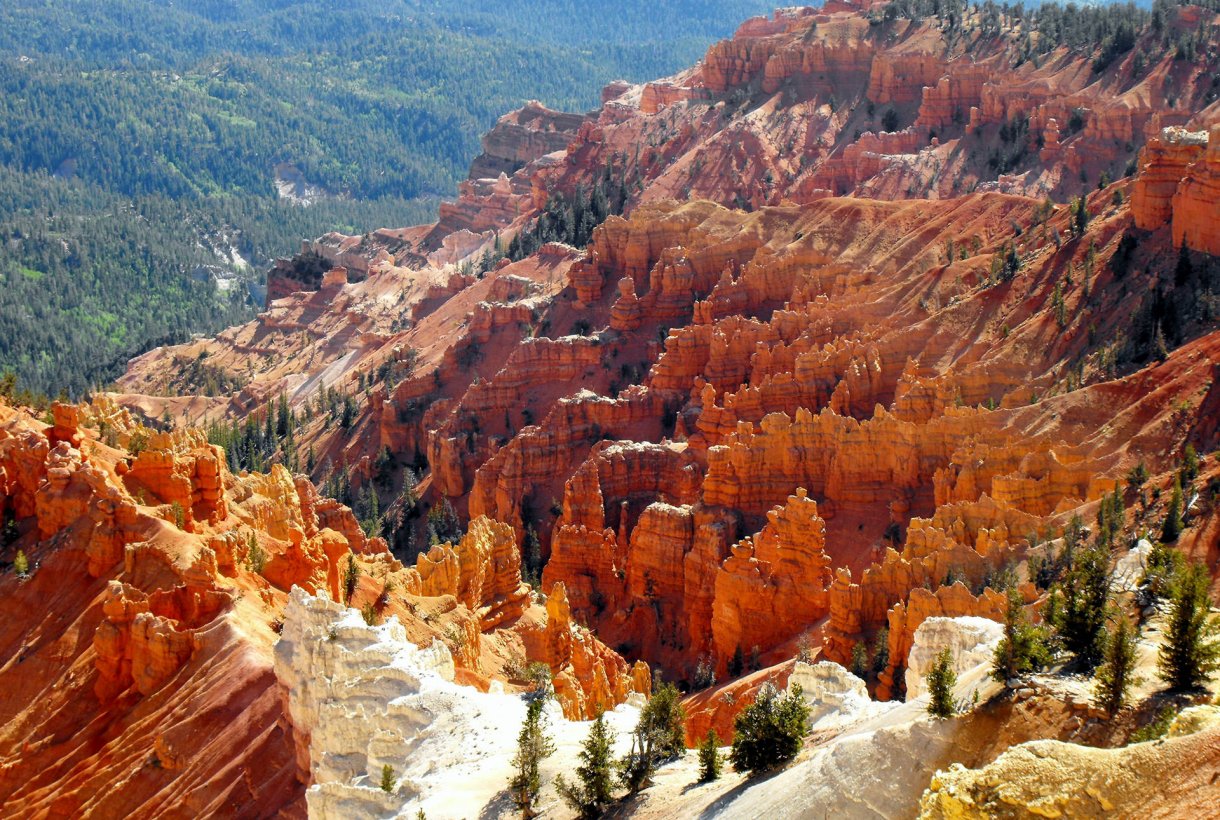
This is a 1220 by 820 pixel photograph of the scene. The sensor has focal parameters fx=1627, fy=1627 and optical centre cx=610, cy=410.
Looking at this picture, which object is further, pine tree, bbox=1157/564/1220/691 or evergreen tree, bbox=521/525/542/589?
evergreen tree, bbox=521/525/542/589

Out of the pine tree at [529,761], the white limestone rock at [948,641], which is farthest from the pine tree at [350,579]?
the white limestone rock at [948,641]

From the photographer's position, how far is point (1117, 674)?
18.7 m

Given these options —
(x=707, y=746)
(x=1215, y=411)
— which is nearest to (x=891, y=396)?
(x=1215, y=411)

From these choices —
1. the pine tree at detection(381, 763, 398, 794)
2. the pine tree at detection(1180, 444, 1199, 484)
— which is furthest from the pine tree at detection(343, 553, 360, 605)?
the pine tree at detection(1180, 444, 1199, 484)

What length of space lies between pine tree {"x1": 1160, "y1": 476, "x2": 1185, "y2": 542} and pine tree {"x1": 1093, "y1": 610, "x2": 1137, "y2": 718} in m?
20.4

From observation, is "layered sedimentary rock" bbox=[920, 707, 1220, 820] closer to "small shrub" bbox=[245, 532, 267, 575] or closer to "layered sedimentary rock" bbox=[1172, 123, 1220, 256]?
"small shrub" bbox=[245, 532, 267, 575]

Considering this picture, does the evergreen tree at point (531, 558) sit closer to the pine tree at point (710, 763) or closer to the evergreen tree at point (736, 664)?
the evergreen tree at point (736, 664)

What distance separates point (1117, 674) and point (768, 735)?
691 cm

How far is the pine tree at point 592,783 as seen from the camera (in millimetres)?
25391

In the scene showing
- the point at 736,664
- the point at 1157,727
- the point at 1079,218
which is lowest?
the point at 736,664

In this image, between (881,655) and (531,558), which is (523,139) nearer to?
(531,558)

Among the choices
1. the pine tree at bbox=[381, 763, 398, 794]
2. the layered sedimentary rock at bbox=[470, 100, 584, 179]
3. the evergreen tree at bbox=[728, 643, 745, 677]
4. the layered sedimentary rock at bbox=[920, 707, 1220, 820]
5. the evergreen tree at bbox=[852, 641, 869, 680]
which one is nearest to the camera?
the layered sedimentary rock at bbox=[920, 707, 1220, 820]

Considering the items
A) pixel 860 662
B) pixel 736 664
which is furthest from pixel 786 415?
pixel 860 662

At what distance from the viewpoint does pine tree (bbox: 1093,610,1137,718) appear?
18.6m
